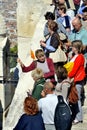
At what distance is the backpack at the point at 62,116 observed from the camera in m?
10.7

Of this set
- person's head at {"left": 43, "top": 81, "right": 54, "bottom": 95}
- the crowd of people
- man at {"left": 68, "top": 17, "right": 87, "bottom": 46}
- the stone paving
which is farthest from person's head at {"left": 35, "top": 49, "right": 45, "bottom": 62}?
the stone paving

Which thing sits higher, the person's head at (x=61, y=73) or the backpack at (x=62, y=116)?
the person's head at (x=61, y=73)

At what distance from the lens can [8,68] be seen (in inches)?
593

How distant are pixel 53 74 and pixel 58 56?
22.1 inches

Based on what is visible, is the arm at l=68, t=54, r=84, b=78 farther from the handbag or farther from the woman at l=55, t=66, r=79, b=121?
the handbag

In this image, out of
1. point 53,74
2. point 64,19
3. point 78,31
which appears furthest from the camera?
point 64,19

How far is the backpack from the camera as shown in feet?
35.0

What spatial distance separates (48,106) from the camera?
10695 mm

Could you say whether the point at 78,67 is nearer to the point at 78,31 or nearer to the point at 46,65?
the point at 46,65

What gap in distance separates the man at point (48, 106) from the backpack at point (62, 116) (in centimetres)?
7

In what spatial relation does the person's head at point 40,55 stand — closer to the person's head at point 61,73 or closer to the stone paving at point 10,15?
the person's head at point 61,73

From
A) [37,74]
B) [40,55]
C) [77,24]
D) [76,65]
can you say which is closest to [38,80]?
[37,74]

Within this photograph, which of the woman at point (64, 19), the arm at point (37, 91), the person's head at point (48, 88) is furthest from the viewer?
Result: the woman at point (64, 19)

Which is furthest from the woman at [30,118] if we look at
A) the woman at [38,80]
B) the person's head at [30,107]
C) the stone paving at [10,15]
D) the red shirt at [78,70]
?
the stone paving at [10,15]
